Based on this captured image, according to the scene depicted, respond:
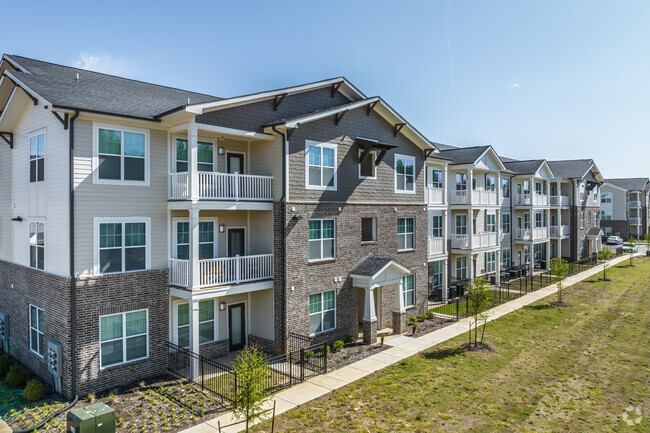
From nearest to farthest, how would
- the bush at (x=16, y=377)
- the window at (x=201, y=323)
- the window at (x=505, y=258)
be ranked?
1. the bush at (x=16, y=377)
2. the window at (x=201, y=323)
3. the window at (x=505, y=258)

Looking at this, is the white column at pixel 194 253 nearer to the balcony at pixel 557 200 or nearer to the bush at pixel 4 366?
the bush at pixel 4 366

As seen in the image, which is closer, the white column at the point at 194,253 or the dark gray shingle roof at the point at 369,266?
the white column at the point at 194,253

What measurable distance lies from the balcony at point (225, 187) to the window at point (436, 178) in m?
14.2

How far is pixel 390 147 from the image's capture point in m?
20.4

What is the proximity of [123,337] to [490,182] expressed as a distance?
2787 cm

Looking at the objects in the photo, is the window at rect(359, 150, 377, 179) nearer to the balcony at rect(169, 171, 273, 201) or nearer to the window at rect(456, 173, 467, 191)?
the balcony at rect(169, 171, 273, 201)

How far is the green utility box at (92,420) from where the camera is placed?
33.8 feet

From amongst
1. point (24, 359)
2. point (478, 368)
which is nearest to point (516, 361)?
point (478, 368)

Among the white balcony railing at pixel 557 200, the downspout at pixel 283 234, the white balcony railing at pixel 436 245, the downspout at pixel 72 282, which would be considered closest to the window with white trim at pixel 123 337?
the downspout at pixel 72 282

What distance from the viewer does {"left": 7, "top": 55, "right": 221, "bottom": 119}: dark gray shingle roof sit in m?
13.6

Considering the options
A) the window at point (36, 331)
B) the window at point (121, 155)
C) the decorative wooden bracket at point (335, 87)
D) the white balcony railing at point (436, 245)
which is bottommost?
the window at point (36, 331)

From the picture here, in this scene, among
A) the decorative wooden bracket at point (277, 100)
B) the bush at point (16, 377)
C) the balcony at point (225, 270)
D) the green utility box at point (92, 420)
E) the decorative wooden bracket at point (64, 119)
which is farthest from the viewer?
the decorative wooden bracket at point (277, 100)

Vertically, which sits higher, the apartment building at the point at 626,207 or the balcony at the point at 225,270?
the apartment building at the point at 626,207

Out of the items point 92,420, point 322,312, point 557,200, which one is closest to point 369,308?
point 322,312
